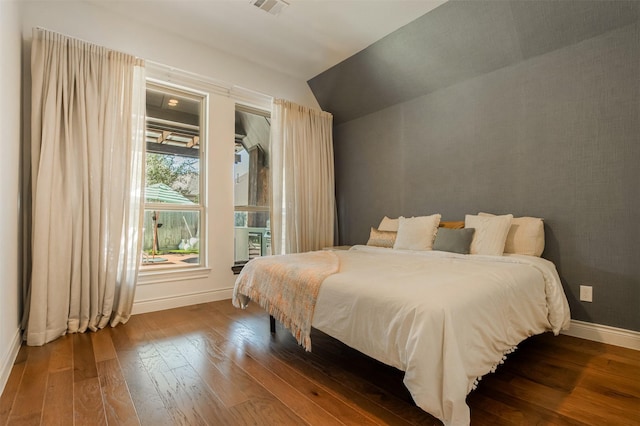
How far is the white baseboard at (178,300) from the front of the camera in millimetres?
3023

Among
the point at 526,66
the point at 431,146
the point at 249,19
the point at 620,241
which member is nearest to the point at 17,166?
the point at 249,19

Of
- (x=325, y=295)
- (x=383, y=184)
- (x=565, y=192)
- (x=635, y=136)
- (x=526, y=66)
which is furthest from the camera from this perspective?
(x=383, y=184)

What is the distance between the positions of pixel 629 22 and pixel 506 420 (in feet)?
9.18

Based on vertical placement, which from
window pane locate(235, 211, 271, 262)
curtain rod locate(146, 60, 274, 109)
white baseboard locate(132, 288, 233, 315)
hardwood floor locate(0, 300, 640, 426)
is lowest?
hardwood floor locate(0, 300, 640, 426)

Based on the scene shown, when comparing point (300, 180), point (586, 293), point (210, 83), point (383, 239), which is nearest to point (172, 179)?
point (210, 83)

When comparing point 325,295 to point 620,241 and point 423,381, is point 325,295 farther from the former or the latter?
point 620,241

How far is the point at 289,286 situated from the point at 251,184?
227cm

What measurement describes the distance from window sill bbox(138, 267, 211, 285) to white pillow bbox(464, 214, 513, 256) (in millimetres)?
2715

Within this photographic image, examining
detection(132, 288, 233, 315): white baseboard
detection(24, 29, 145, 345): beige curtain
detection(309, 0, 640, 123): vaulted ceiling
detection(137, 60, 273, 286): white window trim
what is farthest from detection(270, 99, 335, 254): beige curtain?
detection(24, 29, 145, 345): beige curtain

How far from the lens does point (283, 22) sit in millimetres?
3016

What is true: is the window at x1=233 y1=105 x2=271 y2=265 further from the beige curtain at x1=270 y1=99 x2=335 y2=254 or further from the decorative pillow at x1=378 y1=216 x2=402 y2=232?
the decorative pillow at x1=378 y1=216 x2=402 y2=232

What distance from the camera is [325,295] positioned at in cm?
177

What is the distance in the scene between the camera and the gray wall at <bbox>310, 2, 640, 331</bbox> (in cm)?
229

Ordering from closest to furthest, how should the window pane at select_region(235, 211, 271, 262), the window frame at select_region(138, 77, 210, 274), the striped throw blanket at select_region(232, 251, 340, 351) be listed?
the striped throw blanket at select_region(232, 251, 340, 351) → the window frame at select_region(138, 77, 210, 274) → the window pane at select_region(235, 211, 271, 262)
